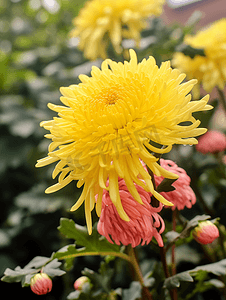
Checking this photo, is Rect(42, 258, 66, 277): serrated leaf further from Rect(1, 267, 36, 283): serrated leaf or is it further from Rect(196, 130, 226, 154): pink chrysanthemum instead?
Rect(196, 130, 226, 154): pink chrysanthemum

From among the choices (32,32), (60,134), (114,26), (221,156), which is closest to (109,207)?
(60,134)

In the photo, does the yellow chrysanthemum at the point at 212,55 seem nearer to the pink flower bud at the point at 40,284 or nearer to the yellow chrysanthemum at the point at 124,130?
the yellow chrysanthemum at the point at 124,130

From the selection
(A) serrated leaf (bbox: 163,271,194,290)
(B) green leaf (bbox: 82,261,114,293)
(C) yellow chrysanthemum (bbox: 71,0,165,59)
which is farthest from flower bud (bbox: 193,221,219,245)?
(C) yellow chrysanthemum (bbox: 71,0,165,59)

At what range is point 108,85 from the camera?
51cm

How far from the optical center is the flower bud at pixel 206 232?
1.60ft

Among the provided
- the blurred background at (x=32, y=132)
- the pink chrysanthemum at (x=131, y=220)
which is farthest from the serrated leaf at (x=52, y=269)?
the blurred background at (x=32, y=132)

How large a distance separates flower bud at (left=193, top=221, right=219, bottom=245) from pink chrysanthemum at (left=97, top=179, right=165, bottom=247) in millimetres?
87

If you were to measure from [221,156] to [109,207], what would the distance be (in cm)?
72

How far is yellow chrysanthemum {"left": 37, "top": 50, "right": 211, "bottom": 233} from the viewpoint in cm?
41

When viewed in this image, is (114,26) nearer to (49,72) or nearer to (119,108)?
(49,72)

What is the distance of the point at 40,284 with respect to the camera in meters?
0.47

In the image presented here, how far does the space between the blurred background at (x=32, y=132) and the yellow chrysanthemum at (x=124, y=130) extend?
492 millimetres

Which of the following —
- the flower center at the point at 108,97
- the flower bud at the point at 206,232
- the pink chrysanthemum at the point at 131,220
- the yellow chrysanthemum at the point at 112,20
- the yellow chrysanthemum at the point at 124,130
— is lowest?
the flower bud at the point at 206,232

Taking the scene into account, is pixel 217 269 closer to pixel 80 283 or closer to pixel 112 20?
pixel 80 283
